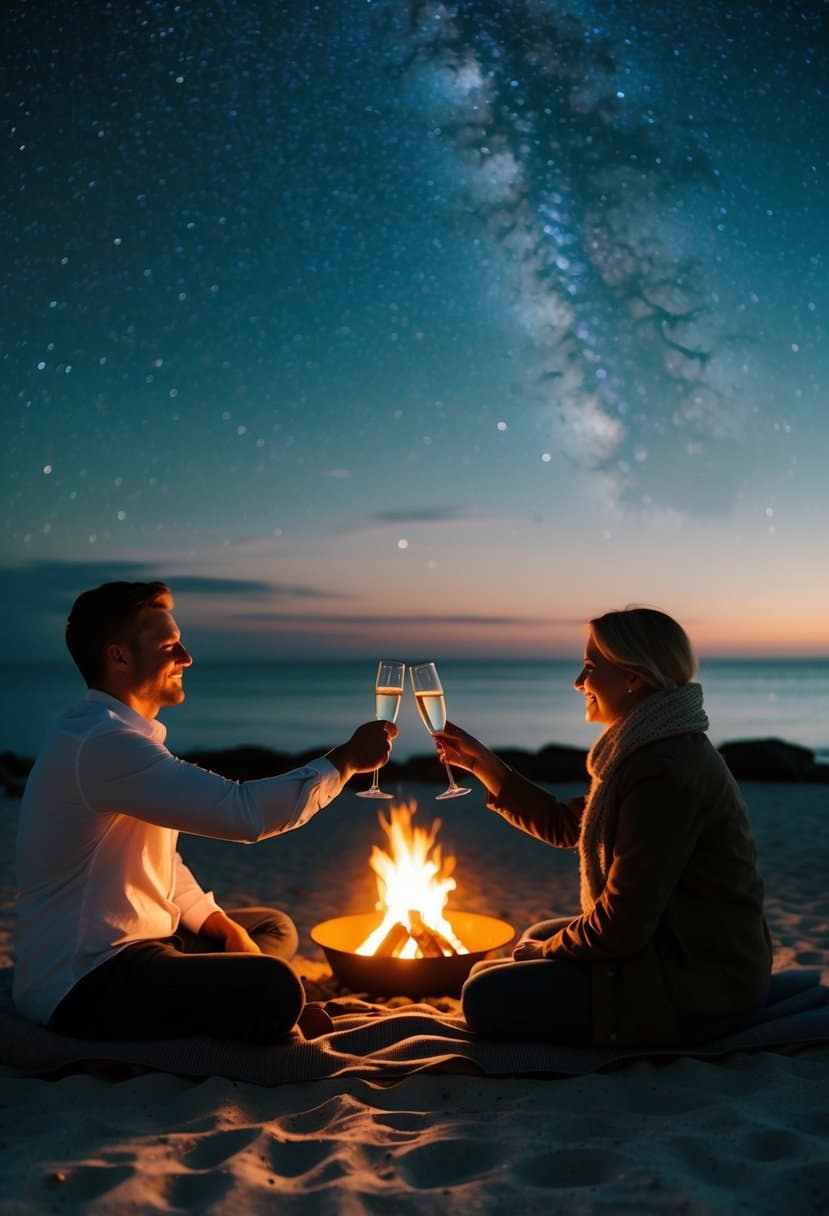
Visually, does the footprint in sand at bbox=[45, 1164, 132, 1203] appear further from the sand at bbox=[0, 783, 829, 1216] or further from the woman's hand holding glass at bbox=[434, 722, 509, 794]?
the woman's hand holding glass at bbox=[434, 722, 509, 794]

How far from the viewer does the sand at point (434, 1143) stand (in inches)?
93.4

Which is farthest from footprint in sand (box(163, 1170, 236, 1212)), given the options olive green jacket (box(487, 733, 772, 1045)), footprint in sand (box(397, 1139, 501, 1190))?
olive green jacket (box(487, 733, 772, 1045))

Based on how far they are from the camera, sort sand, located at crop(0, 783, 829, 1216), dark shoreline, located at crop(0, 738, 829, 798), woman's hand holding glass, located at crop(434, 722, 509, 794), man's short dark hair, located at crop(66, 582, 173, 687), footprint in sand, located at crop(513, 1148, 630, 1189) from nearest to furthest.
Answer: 1. sand, located at crop(0, 783, 829, 1216)
2. footprint in sand, located at crop(513, 1148, 630, 1189)
3. man's short dark hair, located at crop(66, 582, 173, 687)
4. woman's hand holding glass, located at crop(434, 722, 509, 794)
5. dark shoreline, located at crop(0, 738, 829, 798)

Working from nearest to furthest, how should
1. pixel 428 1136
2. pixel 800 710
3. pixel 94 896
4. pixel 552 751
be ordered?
pixel 428 1136 → pixel 94 896 → pixel 552 751 → pixel 800 710

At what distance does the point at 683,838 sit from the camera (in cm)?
317

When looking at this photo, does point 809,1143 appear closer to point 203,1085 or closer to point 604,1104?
point 604,1104

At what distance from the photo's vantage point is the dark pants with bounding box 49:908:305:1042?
3.34 meters

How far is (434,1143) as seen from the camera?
269cm

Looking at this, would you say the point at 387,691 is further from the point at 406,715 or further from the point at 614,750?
the point at 406,715

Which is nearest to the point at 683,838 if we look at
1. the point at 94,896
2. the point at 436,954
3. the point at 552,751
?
the point at 436,954

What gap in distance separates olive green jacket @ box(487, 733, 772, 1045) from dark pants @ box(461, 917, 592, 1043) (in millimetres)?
53

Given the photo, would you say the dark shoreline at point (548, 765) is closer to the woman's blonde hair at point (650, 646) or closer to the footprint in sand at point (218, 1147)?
the woman's blonde hair at point (650, 646)

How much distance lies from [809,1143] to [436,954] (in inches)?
77.8

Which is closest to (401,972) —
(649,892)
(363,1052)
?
(363,1052)
